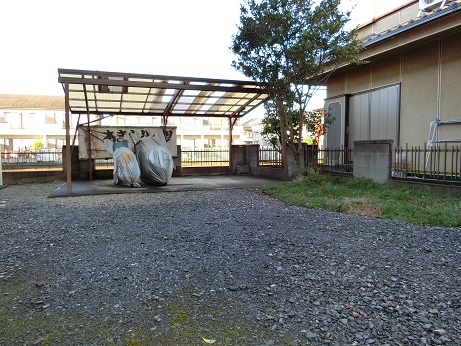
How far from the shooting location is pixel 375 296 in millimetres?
2744

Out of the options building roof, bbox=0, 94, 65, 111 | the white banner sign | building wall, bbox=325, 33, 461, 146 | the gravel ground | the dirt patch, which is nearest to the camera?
the gravel ground

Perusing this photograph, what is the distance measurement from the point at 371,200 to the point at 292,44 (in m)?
4.60

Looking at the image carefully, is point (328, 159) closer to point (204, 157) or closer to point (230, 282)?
point (204, 157)

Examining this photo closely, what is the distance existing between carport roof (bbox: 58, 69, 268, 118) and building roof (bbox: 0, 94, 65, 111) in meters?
30.3

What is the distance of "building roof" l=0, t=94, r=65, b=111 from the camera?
129 feet

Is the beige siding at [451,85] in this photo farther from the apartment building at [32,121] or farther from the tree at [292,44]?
the apartment building at [32,121]


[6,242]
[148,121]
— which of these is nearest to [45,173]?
[6,242]

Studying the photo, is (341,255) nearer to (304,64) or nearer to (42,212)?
(42,212)

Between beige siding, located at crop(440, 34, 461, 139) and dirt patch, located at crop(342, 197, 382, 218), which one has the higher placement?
beige siding, located at crop(440, 34, 461, 139)

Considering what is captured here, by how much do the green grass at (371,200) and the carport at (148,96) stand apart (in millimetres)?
4030

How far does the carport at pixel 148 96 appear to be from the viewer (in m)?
9.35

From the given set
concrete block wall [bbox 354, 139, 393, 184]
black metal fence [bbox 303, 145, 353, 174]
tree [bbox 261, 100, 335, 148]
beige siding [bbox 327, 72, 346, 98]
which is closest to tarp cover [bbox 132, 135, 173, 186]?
tree [bbox 261, 100, 335, 148]

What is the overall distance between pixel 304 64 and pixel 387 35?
2.19 metres

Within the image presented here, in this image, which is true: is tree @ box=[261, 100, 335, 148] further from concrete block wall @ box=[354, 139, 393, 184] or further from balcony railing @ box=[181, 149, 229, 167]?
balcony railing @ box=[181, 149, 229, 167]
